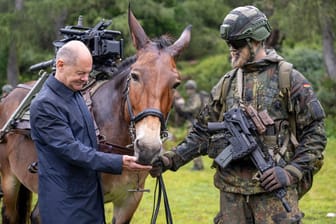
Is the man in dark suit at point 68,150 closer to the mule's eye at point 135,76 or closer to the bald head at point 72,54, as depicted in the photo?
the bald head at point 72,54

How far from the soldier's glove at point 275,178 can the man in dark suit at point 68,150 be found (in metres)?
0.83

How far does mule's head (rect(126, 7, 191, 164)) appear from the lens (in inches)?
175

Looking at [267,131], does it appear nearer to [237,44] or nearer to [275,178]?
[275,178]

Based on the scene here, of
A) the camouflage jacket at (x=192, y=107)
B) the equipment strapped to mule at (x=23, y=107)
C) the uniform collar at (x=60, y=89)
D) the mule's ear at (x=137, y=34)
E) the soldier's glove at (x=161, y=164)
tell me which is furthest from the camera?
the camouflage jacket at (x=192, y=107)

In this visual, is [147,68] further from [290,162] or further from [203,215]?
[203,215]

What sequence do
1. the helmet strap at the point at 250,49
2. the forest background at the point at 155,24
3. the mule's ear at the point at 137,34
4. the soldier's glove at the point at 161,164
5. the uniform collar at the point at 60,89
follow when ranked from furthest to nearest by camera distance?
the forest background at the point at 155,24, the mule's ear at the point at 137,34, the soldier's glove at the point at 161,164, the helmet strap at the point at 250,49, the uniform collar at the point at 60,89

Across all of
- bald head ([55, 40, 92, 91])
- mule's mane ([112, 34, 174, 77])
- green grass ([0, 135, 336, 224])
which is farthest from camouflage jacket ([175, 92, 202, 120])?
bald head ([55, 40, 92, 91])

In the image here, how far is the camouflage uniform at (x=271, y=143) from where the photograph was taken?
436 centimetres

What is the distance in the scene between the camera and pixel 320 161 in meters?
4.48

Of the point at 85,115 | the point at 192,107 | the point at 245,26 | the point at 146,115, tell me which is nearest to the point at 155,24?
the point at 192,107

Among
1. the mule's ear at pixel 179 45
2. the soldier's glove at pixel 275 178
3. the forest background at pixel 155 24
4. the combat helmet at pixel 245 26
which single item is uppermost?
the combat helmet at pixel 245 26

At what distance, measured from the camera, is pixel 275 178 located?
4.23 metres

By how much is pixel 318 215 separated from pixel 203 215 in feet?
5.28

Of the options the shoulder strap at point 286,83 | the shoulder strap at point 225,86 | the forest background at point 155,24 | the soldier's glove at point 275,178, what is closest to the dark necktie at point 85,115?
the shoulder strap at point 225,86
